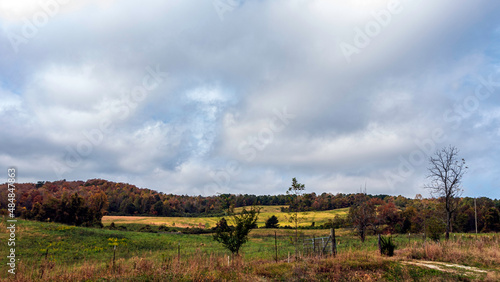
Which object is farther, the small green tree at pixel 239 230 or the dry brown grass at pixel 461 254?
the small green tree at pixel 239 230

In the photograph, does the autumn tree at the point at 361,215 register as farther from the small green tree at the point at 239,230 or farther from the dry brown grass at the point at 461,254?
the small green tree at the point at 239,230

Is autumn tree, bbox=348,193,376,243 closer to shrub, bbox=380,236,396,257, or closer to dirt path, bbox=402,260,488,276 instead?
shrub, bbox=380,236,396,257

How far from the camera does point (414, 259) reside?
1809cm

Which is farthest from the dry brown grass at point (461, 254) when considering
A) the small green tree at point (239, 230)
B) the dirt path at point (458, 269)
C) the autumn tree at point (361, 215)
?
the autumn tree at point (361, 215)

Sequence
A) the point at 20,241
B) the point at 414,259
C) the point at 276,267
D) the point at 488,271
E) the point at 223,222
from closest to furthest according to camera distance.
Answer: the point at 488,271 < the point at 276,267 < the point at 414,259 < the point at 223,222 < the point at 20,241

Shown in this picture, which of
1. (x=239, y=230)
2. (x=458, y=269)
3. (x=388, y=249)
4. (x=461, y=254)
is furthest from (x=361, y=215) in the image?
(x=239, y=230)

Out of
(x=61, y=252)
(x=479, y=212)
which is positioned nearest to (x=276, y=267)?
(x=61, y=252)

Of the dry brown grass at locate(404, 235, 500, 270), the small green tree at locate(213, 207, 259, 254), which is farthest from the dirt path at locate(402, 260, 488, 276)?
the small green tree at locate(213, 207, 259, 254)

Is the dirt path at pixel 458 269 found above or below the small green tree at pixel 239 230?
below

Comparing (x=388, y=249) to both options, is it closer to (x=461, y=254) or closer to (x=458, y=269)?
(x=461, y=254)

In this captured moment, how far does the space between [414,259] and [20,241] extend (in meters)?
37.8

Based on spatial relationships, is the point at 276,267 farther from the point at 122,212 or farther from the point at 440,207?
the point at 122,212

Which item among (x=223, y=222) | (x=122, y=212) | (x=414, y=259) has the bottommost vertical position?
(x=122, y=212)

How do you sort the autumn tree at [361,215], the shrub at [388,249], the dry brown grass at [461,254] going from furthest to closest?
the autumn tree at [361,215]
the shrub at [388,249]
the dry brown grass at [461,254]
